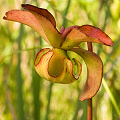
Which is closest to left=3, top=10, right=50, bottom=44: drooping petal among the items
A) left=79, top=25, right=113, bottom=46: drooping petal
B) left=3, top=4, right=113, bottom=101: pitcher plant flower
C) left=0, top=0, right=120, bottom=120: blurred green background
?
left=3, top=4, right=113, bottom=101: pitcher plant flower

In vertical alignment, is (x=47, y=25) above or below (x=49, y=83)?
above

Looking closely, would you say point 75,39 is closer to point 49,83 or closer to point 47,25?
point 47,25

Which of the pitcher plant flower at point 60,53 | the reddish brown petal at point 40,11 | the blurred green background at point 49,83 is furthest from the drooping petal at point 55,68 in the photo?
the blurred green background at point 49,83

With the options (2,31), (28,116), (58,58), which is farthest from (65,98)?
(58,58)

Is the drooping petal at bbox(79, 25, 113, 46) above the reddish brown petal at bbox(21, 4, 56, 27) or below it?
below

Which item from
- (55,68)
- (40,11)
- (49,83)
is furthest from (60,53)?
(49,83)

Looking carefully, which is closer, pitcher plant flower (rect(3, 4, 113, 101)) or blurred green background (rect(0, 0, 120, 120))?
pitcher plant flower (rect(3, 4, 113, 101))

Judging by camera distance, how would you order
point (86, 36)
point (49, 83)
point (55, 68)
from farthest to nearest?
point (49, 83)
point (55, 68)
point (86, 36)

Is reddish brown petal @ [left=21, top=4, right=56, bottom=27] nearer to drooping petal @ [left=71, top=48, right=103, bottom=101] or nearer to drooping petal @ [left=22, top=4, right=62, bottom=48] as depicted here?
drooping petal @ [left=22, top=4, right=62, bottom=48]
